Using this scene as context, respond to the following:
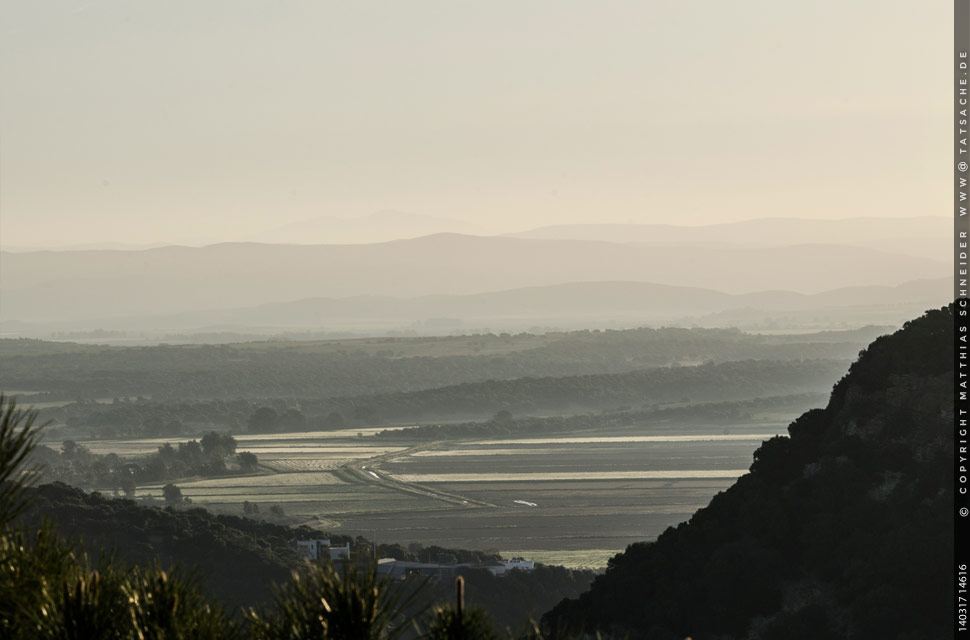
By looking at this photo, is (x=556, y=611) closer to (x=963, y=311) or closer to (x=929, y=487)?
(x=929, y=487)

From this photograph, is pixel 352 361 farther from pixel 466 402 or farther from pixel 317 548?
pixel 317 548

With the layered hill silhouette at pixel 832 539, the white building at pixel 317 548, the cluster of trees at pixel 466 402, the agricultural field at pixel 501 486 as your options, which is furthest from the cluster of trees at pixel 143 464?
the layered hill silhouette at pixel 832 539

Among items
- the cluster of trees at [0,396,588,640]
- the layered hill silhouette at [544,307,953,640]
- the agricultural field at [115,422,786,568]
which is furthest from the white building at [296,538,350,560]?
the cluster of trees at [0,396,588,640]

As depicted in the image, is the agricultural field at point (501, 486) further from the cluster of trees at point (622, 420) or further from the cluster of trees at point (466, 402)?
the cluster of trees at point (466, 402)

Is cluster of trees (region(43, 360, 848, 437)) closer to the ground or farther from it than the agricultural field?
farther from it

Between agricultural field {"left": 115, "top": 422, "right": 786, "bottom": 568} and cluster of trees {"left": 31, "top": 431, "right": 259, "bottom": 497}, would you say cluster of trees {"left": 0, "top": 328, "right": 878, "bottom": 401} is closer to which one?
agricultural field {"left": 115, "top": 422, "right": 786, "bottom": 568}

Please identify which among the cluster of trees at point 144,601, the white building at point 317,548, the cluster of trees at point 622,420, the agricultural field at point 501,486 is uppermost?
the cluster of trees at point 144,601

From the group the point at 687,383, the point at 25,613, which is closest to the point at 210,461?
the point at 687,383
